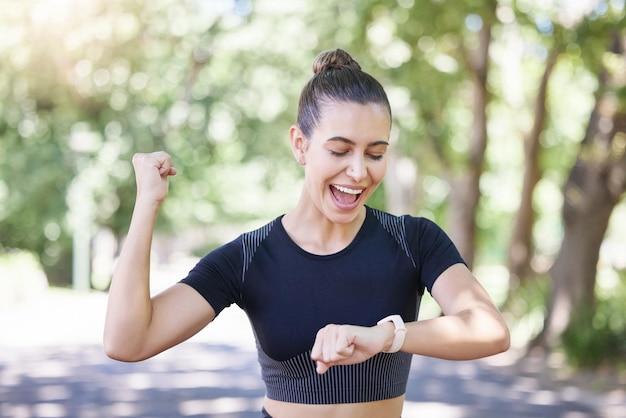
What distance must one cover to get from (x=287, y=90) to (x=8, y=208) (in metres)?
7.98

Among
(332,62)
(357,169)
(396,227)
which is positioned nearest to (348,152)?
(357,169)

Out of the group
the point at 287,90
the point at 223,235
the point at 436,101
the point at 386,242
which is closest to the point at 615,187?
the point at 436,101

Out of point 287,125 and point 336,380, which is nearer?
point 336,380

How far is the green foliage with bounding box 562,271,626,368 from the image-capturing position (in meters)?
12.8

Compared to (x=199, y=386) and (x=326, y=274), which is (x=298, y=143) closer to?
(x=326, y=274)

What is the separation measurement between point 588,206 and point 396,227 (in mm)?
10748

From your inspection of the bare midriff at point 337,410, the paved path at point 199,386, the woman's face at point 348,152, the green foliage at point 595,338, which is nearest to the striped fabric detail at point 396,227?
the woman's face at point 348,152

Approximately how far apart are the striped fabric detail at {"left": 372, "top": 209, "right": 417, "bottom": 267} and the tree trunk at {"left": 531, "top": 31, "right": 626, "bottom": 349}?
9.65 m

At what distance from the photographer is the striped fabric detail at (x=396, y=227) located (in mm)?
2809

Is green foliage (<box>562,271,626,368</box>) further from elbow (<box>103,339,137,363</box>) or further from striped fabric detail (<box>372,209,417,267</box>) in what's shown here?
elbow (<box>103,339,137,363</box>)

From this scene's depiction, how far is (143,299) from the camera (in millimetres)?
2496

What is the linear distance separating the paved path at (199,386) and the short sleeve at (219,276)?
6995 millimetres

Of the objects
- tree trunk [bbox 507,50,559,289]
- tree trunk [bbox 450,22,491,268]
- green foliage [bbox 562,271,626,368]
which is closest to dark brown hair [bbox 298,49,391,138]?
green foliage [bbox 562,271,626,368]

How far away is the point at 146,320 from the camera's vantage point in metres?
2.51
